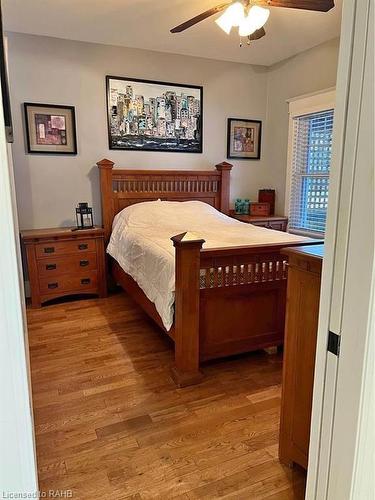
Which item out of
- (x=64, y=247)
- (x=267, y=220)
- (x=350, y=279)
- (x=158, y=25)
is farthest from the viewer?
(x=267, y=220)

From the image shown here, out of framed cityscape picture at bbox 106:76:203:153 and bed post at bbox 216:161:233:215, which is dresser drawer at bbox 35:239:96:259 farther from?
bed post at bbox 216:161:233:215

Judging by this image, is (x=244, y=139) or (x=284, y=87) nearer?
(x=284, y=87)

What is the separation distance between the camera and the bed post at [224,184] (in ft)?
14.6

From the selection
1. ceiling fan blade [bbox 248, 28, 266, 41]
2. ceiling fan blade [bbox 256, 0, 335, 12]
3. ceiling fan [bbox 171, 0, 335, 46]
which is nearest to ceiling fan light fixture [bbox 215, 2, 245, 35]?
ceiling fan [bbox 171, 0, 335, 46]

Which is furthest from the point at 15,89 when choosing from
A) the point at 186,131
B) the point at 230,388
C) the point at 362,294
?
the point at 362,294

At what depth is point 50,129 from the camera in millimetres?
3762

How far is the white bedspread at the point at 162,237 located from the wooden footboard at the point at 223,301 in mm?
153

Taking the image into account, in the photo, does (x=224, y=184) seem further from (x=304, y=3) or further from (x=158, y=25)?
(x=304, y=3)

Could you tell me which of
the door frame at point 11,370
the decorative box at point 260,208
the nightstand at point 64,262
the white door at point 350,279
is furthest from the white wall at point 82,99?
the white door at point 350,279

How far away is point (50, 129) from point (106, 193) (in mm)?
870

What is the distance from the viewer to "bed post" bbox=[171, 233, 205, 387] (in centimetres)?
216

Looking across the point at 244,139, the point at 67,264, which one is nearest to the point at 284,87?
the point at 244,139

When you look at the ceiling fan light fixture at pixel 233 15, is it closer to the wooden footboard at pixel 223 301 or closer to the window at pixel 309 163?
the wooden footboard at pixel 223 301

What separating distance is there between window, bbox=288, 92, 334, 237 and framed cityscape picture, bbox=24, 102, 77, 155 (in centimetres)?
258
